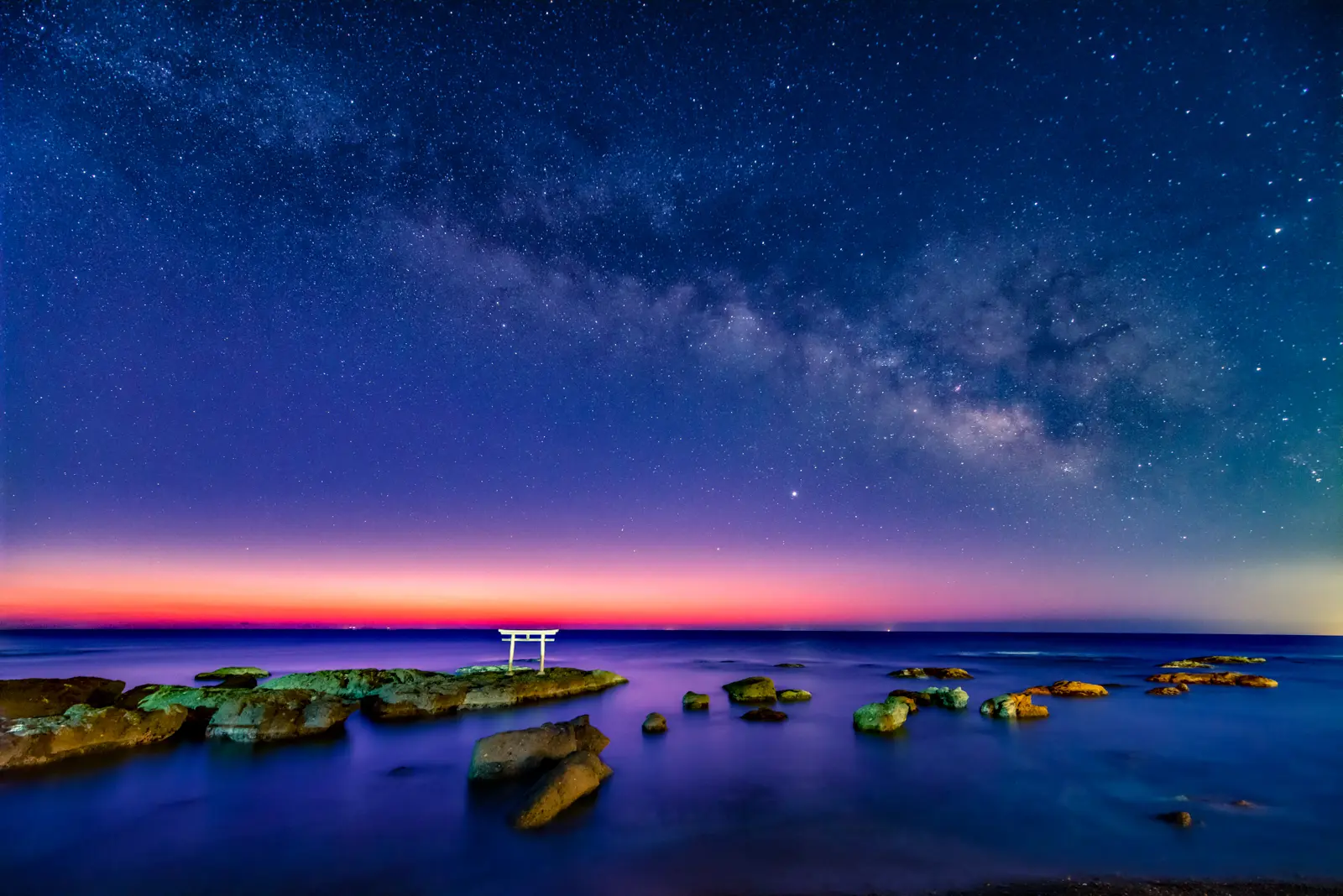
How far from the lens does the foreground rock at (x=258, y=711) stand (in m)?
17.4

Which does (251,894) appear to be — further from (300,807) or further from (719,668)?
(719,668)

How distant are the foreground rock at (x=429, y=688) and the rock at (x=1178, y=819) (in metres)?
19.8

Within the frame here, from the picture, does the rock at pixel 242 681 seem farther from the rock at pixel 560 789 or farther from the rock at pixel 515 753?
the rock at pixel 560 789

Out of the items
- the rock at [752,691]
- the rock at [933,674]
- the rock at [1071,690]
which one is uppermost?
the rock at [752,691]

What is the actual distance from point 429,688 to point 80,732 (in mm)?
9388

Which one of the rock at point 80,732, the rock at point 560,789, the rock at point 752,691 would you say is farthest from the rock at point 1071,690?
the rock at point 80,732

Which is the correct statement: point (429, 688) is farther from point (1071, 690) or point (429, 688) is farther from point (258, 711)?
point (1071, 690)

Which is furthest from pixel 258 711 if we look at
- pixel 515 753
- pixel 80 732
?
pixel 515 753

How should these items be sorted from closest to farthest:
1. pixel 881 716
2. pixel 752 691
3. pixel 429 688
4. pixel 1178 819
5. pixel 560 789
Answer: pixel 1178 819 < pixel 560 789 < pixel 881 716 < pixel 429 688 < pixel 752 691

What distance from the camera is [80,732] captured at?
15375mm

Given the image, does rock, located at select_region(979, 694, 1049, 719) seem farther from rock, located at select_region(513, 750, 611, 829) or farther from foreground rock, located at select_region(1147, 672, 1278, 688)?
foreground rock, located at select_region(1147, 672, 1278, 688)

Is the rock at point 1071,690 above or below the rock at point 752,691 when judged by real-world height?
below

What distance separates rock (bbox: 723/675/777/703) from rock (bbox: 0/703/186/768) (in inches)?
774

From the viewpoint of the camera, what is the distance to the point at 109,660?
56.6 metres
